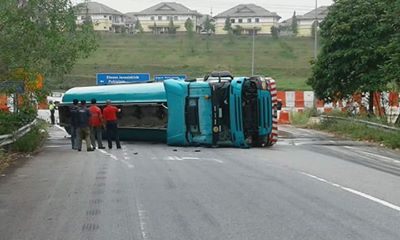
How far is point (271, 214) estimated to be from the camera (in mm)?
9562

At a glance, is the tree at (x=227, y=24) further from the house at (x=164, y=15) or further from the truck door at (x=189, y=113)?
the truck door at (x=189, y=113)

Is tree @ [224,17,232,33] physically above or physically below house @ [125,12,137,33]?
below

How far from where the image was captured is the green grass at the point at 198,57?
77500 mm

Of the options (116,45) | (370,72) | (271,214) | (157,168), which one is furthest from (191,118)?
(116,45)

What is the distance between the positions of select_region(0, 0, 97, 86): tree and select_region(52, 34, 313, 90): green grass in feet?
157

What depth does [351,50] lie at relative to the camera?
1294 inches

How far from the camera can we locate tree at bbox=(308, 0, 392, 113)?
105 feet

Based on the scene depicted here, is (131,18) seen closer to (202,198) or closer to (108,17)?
(108,17)

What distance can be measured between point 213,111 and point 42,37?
7.70m

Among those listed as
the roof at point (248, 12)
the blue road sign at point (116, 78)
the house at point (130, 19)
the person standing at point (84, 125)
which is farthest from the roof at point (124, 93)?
the house at point (130, 19)

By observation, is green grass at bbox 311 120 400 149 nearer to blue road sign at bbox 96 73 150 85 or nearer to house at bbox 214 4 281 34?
blue road sign at bbox 96 73 150 85

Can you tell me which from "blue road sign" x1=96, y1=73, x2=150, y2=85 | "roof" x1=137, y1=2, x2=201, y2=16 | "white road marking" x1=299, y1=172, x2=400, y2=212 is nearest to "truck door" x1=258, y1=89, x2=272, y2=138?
"white road marking" x1=299, y1=172, x2=400, y2=212

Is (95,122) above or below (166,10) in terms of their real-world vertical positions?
below

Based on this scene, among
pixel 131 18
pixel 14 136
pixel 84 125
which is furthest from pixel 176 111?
pixel 131 18
